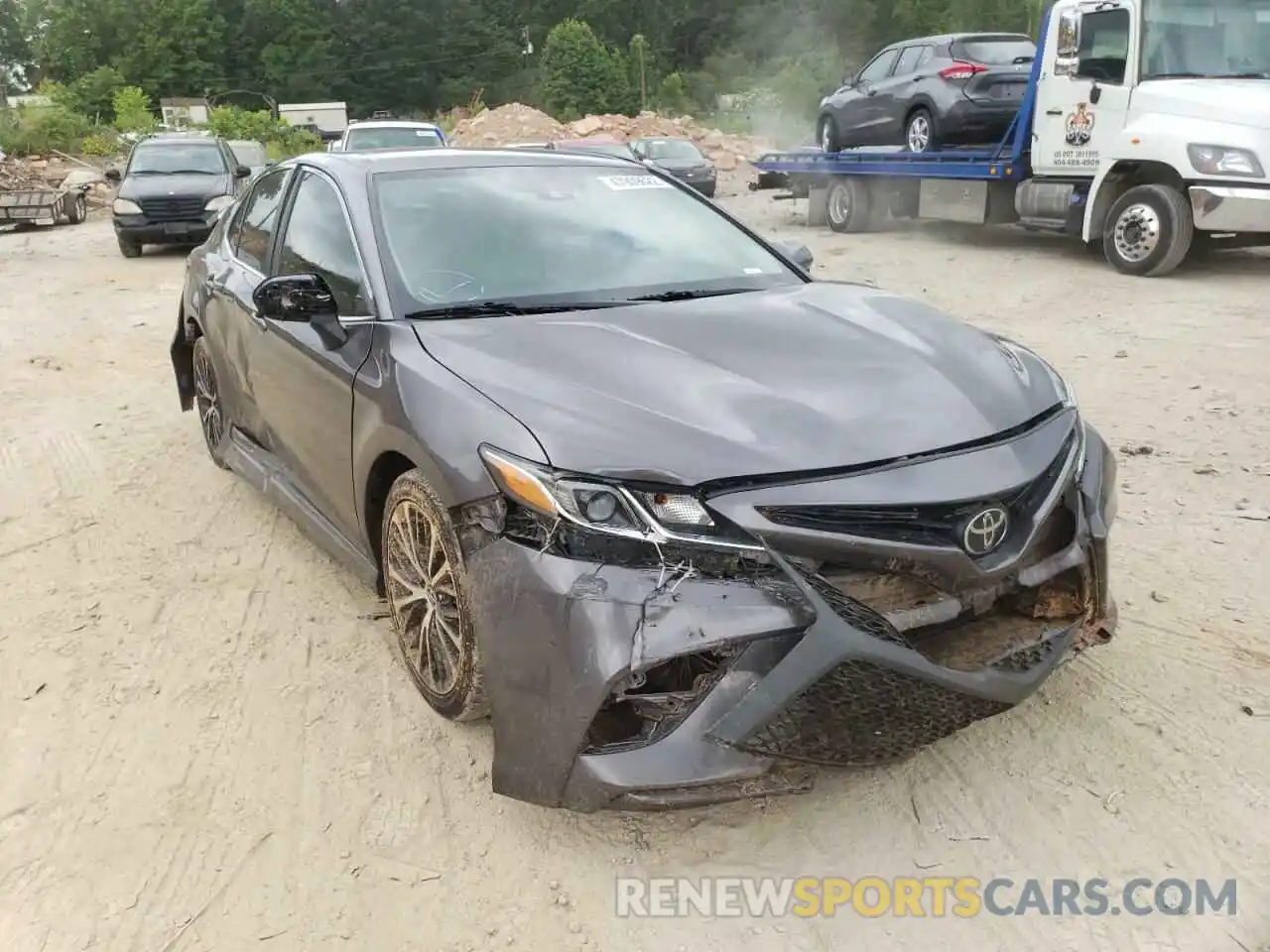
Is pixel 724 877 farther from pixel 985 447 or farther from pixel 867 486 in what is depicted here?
pixel 985 447

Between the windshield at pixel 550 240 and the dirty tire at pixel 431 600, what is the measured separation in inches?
26.9

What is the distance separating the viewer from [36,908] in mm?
2516

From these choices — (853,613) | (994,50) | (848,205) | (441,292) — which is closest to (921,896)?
(853,613)

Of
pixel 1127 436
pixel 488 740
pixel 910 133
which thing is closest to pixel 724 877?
pixel 488 740

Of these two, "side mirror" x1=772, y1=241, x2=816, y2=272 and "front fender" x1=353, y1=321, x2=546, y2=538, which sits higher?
"side mirror" x1=772, y1=241, x2=816, y2=272

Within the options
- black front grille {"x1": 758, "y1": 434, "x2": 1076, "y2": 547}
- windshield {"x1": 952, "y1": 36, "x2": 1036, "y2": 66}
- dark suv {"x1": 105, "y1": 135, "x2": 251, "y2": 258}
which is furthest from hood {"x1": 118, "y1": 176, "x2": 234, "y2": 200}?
black front grille {"x1": 758, "y1": 434, "x2": 1076, "y2": 547}

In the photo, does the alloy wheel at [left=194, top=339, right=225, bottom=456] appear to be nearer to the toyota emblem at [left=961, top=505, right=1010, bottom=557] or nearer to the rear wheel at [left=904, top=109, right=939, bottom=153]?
the toyota emblem at [left=961, top=505, right=1010, bottom=557]

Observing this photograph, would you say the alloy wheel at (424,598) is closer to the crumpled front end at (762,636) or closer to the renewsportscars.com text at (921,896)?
the crumpled front end at (762,636)

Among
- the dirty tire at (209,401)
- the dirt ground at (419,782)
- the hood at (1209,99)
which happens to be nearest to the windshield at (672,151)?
the hood at (1209,99)

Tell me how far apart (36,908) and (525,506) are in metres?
1.53

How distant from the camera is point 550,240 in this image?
366cm

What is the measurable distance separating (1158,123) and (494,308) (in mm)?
8774

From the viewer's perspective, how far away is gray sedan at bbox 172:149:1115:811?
229 centimetres

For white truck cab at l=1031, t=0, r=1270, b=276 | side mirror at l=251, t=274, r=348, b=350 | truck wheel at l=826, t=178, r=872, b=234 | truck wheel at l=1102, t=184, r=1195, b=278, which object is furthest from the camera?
truck wheel at l=826, t=178, r=872, b=234
